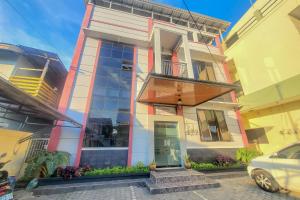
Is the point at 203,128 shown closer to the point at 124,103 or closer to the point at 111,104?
the point at 124,103

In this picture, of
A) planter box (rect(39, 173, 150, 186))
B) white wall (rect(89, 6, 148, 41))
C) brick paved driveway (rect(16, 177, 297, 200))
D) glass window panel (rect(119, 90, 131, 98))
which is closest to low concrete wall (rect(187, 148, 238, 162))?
brick paved driveway (rect(16, 177, 297, 200))

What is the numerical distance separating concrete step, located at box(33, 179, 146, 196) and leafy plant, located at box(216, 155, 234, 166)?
4304 mm

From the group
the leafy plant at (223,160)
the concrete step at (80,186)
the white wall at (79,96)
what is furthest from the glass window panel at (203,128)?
the white wall at (79,96)

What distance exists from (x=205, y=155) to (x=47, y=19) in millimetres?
10201

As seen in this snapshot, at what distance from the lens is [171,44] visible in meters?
9.25

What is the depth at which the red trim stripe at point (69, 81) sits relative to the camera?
5.83 metres

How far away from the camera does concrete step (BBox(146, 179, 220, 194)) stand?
452 cm

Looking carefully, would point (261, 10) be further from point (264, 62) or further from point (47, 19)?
point (47, 19)

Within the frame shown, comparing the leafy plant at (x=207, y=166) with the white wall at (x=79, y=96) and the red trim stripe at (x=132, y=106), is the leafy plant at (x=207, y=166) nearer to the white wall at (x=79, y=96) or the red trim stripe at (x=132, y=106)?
the red trim stripe at (x=132, y=106)

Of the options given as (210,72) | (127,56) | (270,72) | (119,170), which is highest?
(127,56)

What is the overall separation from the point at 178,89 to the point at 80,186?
5.45 m

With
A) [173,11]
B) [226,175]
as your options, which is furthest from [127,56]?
[226,175]

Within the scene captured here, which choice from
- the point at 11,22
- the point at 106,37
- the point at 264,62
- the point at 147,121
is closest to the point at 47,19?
the point at 11,22

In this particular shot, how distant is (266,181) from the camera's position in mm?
4410
